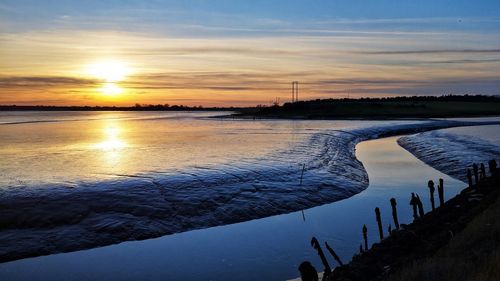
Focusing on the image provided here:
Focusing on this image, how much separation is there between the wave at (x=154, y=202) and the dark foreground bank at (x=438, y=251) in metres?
5.83

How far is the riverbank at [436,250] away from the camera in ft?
23.4

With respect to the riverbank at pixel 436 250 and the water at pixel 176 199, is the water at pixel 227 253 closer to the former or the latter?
the water at pixel 176 199

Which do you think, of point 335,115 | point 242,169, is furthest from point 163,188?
point 335,115

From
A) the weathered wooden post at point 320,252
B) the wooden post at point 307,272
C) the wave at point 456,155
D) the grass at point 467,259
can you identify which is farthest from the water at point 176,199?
the wooden post at point 307,272

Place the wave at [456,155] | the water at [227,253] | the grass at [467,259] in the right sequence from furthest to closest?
the wave at [456,155], the water at [227,253], the grass at [467,259]

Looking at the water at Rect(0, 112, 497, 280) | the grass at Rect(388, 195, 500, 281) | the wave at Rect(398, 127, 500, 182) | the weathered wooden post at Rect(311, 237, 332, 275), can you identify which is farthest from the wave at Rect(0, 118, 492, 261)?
the grass at Rect(388, 195, 500, 281)

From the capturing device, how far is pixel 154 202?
672 inches

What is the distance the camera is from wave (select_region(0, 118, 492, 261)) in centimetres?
1356

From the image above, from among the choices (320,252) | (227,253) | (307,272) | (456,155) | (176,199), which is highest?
(307,272)

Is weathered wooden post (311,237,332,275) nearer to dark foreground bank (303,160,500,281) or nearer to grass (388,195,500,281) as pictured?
dark foreground bank (303,160,500,281)

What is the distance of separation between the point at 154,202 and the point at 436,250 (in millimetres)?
10108

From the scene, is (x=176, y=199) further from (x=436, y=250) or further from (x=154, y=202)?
(x=436, y=250)

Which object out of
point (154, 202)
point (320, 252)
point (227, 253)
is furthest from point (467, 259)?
point (154, 202)

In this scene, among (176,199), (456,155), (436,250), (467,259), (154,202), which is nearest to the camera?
(467,259)
